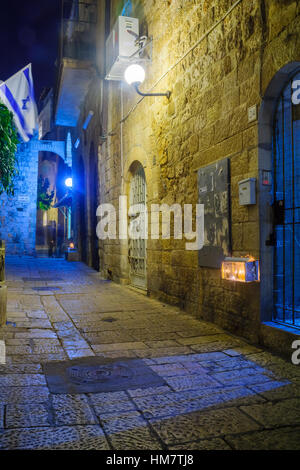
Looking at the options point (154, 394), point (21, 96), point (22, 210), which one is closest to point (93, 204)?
point (21, 96)

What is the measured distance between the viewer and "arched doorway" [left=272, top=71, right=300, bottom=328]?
3.89 metres

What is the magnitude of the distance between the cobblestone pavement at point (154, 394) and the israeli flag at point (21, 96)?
37.5ft

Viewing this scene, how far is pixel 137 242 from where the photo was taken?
27.6ft

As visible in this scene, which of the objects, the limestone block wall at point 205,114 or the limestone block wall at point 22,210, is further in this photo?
the limestone block wall at point 22,210

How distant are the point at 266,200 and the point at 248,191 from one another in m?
0.20

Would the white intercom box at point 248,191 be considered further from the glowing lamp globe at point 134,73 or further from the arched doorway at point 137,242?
the arched doorway at point 137,242

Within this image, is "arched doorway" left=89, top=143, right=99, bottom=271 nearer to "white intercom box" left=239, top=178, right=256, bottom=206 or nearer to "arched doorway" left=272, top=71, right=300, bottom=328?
"white intercom box" left=239, top=178, right=256, bottom=206

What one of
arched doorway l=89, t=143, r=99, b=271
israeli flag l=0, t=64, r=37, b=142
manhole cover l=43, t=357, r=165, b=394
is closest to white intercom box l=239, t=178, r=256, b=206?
manhole cover l=43, t=357, r=165, b=394

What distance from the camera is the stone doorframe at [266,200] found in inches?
155

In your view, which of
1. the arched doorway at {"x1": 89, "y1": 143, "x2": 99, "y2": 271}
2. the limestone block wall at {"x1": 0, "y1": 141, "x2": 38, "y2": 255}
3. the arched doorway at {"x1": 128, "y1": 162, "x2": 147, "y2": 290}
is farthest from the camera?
the limestone block wall at {"x1": 0, "y1": 141, "x2": 38, "y2": 255}

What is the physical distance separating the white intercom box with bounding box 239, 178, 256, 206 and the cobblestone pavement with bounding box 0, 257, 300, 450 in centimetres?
146

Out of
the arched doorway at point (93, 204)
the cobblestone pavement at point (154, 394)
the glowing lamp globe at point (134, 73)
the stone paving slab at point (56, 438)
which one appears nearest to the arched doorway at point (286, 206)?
the cobblestone pavement at point (154, 394)
